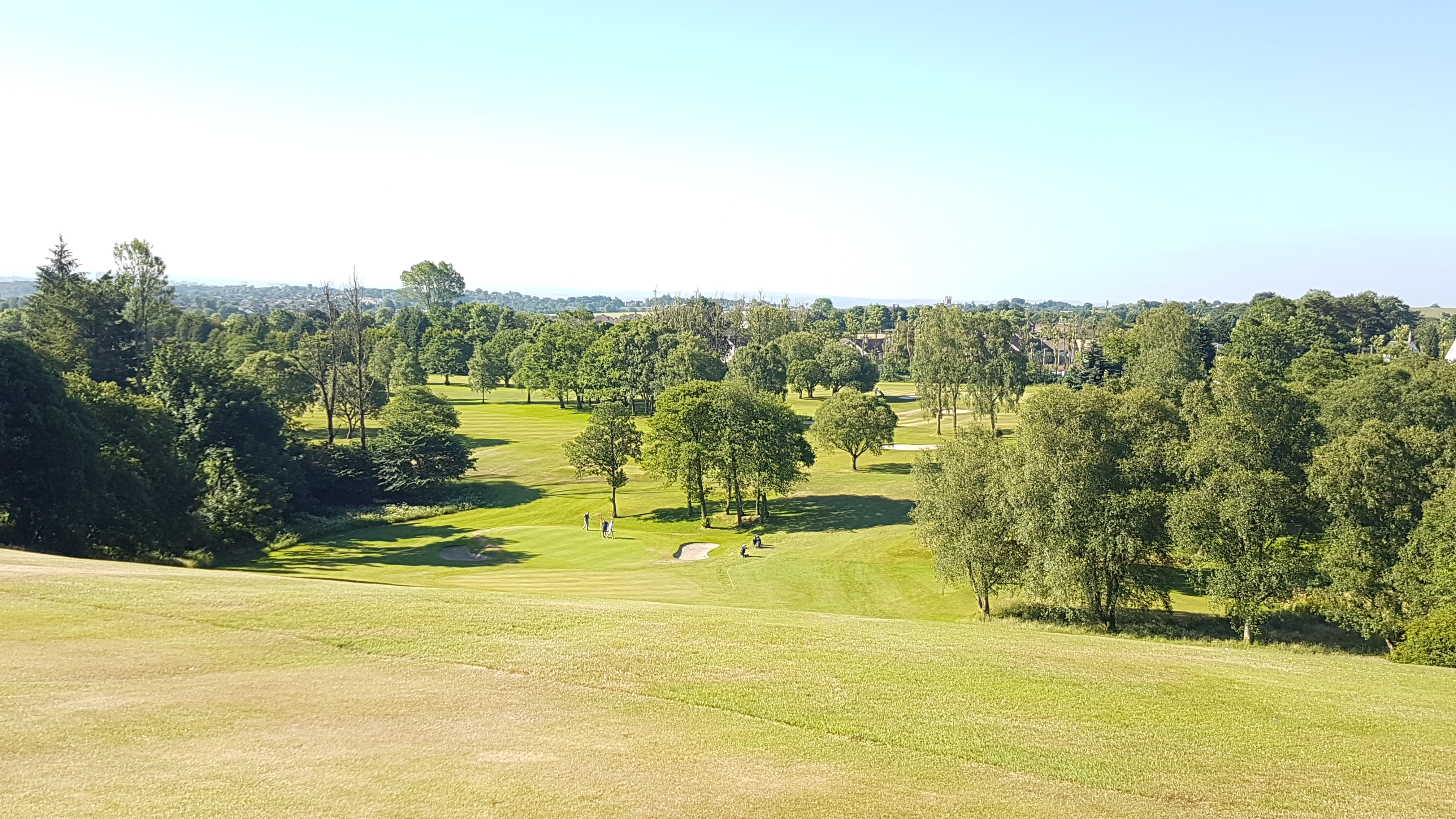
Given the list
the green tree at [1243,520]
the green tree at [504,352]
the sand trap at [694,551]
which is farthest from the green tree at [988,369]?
the green tree at [504,352]

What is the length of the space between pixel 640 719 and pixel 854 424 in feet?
210

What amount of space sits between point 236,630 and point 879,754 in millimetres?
15910

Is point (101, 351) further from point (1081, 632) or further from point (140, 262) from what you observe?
point (1081, 632)

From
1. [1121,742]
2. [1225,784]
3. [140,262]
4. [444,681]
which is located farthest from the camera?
[140,262]

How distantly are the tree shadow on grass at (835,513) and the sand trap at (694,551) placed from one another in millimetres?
6241

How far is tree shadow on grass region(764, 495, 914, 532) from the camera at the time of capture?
197 feet

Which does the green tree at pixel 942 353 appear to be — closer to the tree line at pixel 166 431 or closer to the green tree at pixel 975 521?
the green tree at pixel 975 521

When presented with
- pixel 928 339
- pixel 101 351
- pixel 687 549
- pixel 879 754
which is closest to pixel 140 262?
pixel 101 351

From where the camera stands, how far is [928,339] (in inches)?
3664

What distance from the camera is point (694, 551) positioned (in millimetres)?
54500

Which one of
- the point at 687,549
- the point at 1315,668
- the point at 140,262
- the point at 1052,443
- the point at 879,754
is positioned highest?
the point at 140,262

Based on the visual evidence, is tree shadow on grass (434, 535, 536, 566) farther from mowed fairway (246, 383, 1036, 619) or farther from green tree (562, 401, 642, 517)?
green tree (562, 401, 642, 517)

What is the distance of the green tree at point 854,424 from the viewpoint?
261 ft

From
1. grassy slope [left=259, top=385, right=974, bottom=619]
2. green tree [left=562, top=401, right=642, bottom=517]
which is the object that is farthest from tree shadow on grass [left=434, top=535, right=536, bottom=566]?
green tree [left=562, top=401, right=642, bottom=517]
